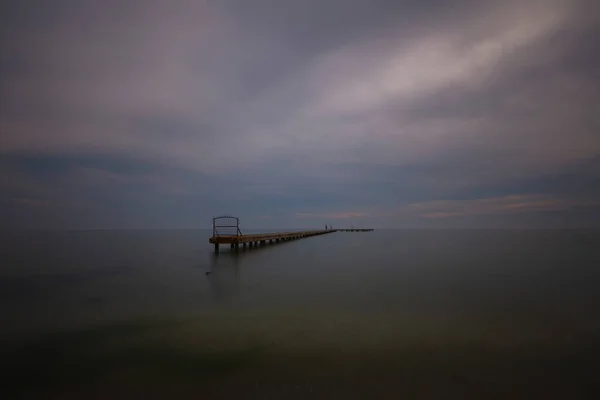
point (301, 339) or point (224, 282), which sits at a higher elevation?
point (224, 282)

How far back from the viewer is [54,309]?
11.1m

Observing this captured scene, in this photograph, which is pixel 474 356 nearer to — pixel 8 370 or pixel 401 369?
pixel 401 369

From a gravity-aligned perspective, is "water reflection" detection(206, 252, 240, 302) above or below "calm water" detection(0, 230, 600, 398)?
above

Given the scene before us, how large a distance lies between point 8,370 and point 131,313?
421 cm

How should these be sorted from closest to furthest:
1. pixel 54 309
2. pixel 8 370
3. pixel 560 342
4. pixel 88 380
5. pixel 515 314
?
1. pixel 88 380
2. pixel 8 370
3. pixel 560 342
4. pixel 515 314
5. pixel 54 309

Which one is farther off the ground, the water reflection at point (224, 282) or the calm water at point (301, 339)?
the water reflection at point (224, 282)

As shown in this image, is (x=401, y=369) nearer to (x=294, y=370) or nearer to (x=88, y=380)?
(x=294, y=370)

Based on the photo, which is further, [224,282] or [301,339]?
[224,282]

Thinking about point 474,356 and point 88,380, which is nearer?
point 88,380

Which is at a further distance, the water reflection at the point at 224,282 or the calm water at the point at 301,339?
the water reflection at the point at 224,282

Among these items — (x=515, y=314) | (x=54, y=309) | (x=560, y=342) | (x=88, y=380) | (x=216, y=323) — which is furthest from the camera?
(x=54, y=309)

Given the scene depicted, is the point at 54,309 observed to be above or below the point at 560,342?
above

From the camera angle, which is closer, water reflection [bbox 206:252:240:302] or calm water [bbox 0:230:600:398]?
calm water [bbox 0:230:600:398]

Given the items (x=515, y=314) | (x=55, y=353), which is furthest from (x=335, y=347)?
(x=515, y=314)
